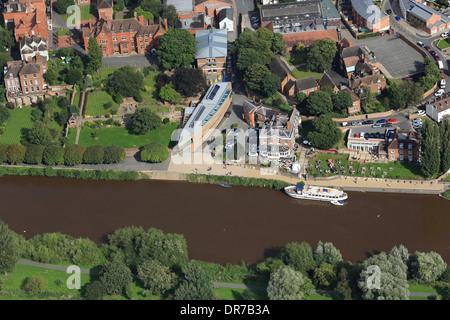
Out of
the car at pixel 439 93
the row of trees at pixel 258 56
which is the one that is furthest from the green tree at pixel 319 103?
the car at pixel 439 93

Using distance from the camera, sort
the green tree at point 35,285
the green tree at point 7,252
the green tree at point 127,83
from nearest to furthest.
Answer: the green tree at point 35,285 → the green tree at point 7,252 → the green tree at point 127,83

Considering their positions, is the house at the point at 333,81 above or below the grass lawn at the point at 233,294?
above

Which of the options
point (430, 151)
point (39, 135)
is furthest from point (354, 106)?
point (39, 135)

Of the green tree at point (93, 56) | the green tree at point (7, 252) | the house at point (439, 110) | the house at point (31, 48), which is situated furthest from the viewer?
the house at point (31, 48)

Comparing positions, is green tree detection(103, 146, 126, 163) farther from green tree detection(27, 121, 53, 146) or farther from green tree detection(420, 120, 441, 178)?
green tree detection(420, 120, 441, 178)

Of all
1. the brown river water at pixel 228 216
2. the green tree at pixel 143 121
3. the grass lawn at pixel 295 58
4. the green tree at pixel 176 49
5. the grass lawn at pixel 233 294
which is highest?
the green tree at pixel 176 49

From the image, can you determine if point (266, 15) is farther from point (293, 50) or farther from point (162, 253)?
point (162, 253)

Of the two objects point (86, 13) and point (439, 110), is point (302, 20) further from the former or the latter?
point (86, 13)

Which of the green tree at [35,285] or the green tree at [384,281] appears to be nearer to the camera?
the green tree at [384,281]

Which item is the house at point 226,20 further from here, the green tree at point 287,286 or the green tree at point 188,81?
the green tree at point 287,286
